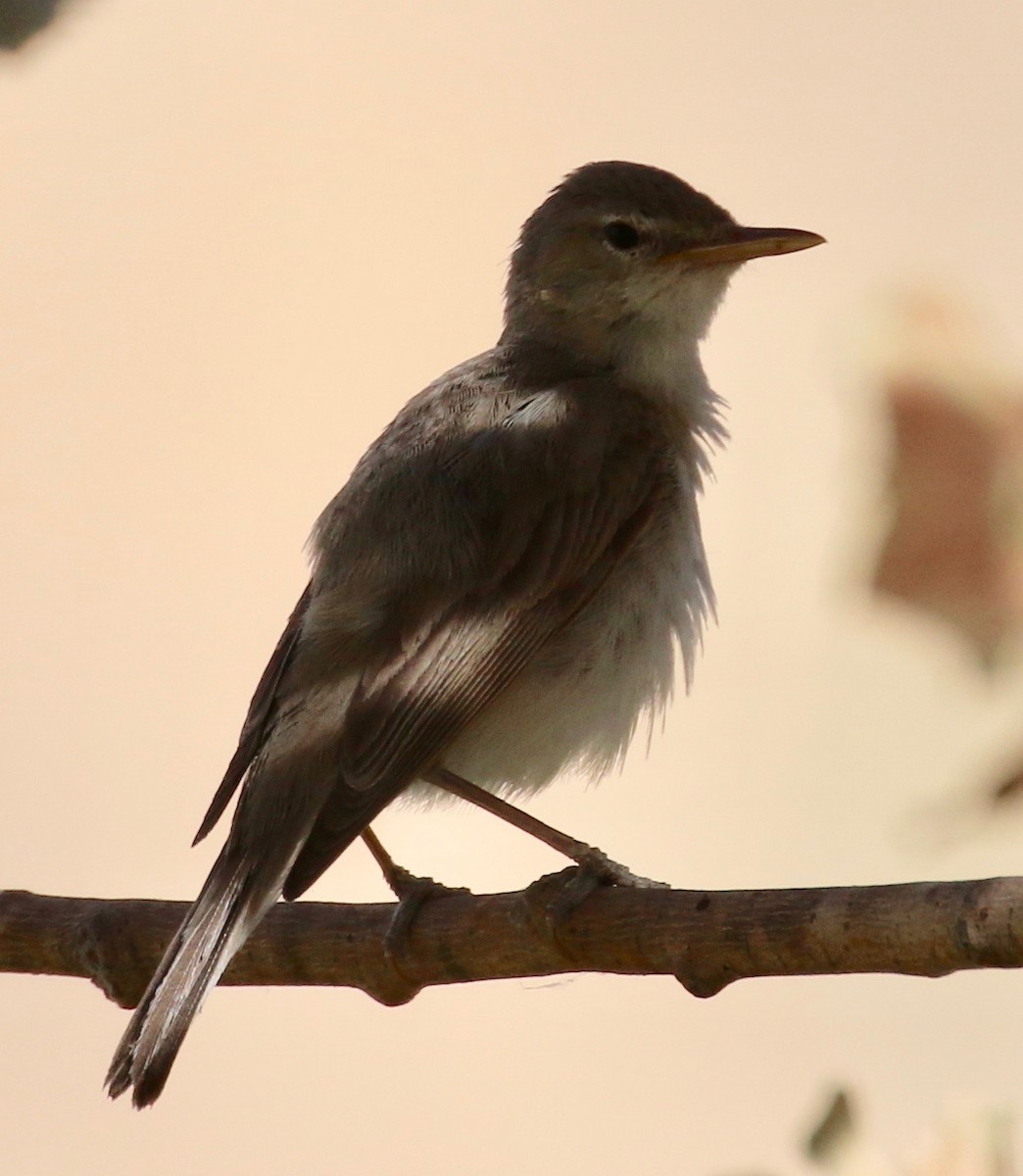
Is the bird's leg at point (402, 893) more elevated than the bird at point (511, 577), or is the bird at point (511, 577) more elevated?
the bird at point (511, 577)

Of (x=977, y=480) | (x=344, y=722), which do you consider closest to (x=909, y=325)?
(x=977, y=480)

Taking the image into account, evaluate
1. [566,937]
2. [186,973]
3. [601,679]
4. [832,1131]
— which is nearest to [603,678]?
[601,679]

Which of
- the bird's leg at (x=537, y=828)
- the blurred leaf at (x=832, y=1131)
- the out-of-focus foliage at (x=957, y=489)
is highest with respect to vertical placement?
the out-of-focus foliage at (x=957, y=489)

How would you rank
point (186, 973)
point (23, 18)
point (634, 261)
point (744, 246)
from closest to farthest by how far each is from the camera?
point (23, 18) < point (186, 973) < point (744, 246) < point (634, 261)

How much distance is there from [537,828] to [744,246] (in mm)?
1109

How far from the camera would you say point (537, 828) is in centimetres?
240

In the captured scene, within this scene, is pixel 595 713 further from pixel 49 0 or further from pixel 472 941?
pixel 49 0

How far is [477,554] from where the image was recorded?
232 cm

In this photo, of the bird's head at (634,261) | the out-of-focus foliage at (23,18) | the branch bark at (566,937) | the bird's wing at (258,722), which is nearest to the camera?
the out-of-focus foliage at (23,18)

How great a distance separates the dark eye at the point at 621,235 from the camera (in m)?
2.84

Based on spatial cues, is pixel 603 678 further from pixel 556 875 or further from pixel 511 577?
pixel 556 875

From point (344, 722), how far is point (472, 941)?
36 centimetres

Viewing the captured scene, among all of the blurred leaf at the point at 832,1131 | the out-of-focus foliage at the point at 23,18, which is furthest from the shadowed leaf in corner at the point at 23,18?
the blurred leaf at the point at 832,1131

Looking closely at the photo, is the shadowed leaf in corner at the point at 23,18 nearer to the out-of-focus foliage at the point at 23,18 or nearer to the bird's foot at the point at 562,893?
the out-of-focus foliage at the point at 23,18
